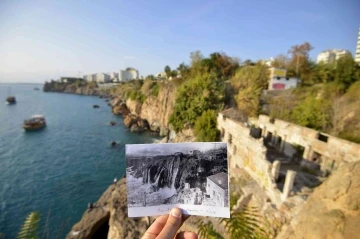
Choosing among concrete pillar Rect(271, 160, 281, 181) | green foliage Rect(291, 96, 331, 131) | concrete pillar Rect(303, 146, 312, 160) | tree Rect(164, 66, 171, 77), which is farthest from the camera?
tree Rect(164, 66, 171, 77)

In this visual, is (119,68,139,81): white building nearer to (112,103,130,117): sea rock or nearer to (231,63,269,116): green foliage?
(112,103,130,117): sea rock

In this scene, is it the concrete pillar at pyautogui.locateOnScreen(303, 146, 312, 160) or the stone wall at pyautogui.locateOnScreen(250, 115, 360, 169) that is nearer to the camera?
the stone wall at pyautogui.locateOnScreen(250, 115, 360, 169)

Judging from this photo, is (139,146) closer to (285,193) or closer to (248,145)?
(285,193)

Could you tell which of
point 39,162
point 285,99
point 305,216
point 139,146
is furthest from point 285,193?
point 39,162

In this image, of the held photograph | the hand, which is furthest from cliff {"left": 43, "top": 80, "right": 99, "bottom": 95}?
the hand

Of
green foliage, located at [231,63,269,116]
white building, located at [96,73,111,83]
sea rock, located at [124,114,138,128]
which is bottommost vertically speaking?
sea rock, located at [124,114,138,128]

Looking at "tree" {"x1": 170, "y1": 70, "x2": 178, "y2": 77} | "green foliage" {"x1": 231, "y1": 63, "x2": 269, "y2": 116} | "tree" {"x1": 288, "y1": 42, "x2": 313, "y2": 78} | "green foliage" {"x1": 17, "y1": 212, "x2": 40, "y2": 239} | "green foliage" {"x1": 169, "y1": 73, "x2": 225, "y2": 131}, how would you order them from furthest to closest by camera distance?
"tree" {"x1": 170, "y1": 70, "x2": 178, "y2": 77} < "tree" {"x1": 288, "y1": 42, "x2": 313, "y2": 78} < "green foliage" {"x1": 231, "y1": 63, "x2": 269, "y2": 116} < "green foliage" {"x1": 169, "y1": 73, "x2": 225, "y2": 131} < "green foliage" {"x1": 17, "y1": 212, "x2": 40, "y2": 239}

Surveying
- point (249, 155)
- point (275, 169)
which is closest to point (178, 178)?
point (275, 169)

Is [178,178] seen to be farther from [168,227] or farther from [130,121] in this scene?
[130,121]
